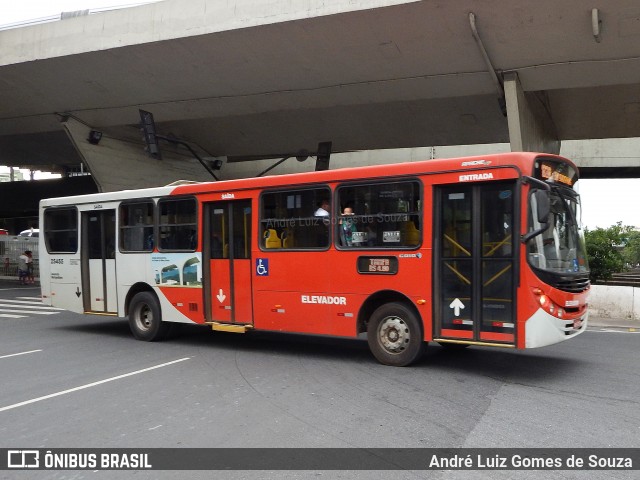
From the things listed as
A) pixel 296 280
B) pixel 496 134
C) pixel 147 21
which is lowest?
pixel 296 280

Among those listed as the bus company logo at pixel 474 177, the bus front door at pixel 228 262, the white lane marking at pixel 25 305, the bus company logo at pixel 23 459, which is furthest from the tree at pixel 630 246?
the white lane marking at pixel 25 305

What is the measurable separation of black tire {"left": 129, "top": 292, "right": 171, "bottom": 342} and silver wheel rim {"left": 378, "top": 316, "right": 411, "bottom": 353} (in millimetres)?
4755

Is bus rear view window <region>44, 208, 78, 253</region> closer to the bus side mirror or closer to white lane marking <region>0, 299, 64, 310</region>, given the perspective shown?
white lane marking <region>0, 299, 64, 310</region>

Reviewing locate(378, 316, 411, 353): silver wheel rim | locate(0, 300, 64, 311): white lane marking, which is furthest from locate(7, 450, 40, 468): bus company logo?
locate(0, 300, 64, 311): white lane marking

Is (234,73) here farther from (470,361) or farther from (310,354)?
(470,361)

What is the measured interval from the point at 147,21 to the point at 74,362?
13817mm

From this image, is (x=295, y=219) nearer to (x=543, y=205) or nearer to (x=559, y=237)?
(x=543, y=205)

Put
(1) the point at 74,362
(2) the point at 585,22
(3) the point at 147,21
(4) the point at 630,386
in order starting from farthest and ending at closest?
1. (3) the point at 147,21
2. (2) the point at 585,22
3. (1) the point at 74,362
4. (4) the point at 630,386

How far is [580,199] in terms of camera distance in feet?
27.3

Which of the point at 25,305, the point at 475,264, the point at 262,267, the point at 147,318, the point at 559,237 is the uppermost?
the point at 559,237

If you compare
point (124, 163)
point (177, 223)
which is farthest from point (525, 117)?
point (124, 163)

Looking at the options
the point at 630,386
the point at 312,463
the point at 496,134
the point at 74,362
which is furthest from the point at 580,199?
the point at 496,134

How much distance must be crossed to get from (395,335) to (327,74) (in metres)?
13.6

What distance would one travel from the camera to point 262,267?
30.8ft
